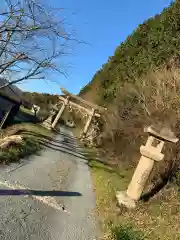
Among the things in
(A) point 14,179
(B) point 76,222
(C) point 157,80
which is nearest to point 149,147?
(B) point 76,222

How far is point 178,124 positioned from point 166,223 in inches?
151

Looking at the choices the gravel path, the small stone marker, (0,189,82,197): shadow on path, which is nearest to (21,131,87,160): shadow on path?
the gravel path

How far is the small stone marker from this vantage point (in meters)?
8.52

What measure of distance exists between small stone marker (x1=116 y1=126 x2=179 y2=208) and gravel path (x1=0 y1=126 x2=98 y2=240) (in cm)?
108

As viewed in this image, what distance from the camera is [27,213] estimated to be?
626 centimetres

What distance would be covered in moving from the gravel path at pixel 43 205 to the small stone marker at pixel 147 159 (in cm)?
108

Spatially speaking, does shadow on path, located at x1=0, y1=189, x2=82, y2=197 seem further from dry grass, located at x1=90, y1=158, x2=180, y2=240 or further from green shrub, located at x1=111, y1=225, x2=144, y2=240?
green shrub, located at x1=111, y1=225, x2=144, y2=240

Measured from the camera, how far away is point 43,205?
7.08 metres

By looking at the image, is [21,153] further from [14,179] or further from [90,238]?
[90,238]

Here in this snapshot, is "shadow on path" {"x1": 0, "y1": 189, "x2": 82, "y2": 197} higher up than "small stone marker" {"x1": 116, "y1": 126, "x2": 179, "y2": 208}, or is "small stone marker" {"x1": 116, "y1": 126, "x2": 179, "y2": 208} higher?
"small stone marker" {"x1": 116, "y1": 126, "x2": 179, "y2": 208}

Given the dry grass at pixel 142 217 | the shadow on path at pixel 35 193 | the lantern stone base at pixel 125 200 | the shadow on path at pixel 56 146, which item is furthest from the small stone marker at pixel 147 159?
the shadow on path at pixel 56 146

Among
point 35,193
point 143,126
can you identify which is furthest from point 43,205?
point 143,126

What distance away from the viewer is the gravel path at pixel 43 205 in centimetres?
562

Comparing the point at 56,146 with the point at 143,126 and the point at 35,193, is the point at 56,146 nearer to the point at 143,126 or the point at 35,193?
the point at 143,126
